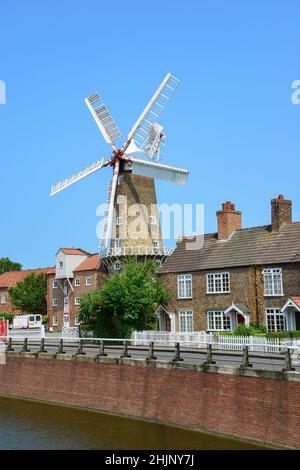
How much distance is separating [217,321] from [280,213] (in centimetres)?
871

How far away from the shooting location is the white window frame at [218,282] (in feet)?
141

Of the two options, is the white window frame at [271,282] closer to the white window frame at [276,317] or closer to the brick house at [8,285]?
the white window frame at [276,317]

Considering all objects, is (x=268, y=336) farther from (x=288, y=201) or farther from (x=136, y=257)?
(x=136, y=257)

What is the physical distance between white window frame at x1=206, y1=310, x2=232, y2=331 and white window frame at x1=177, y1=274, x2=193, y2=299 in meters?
2.17

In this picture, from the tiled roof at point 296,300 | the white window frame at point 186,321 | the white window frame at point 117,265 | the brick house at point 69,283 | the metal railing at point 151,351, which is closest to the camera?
the metal railing at point 151,351

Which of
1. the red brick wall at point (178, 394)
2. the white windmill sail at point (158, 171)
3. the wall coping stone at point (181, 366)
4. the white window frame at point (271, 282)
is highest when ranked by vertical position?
the white windmill sail at point (158, 171)

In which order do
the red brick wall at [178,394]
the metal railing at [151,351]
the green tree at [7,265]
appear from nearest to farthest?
the red brick wall at [178,394]
the metal railing at [151,351]
the green tree at [7,265]

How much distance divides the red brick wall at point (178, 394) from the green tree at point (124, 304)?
1020 centimetres

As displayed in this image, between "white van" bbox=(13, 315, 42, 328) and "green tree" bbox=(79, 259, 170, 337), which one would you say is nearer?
"green tree" bbox=(79, 259, 170, 337)

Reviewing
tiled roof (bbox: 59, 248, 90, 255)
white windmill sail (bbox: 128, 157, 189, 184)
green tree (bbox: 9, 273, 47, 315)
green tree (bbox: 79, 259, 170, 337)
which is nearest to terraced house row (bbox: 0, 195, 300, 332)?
green tree (bbox: 79, 259, 170, 337)

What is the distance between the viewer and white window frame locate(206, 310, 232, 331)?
4303 cm

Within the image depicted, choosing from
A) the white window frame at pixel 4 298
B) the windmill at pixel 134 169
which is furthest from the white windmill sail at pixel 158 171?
the white window frame at pixel 4 298

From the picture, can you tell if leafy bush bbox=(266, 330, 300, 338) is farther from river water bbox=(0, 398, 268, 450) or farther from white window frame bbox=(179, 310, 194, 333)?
river water bbox=(0, 398, 268, 450)

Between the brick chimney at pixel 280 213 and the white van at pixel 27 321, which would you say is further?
the white van at pixel 27 321
